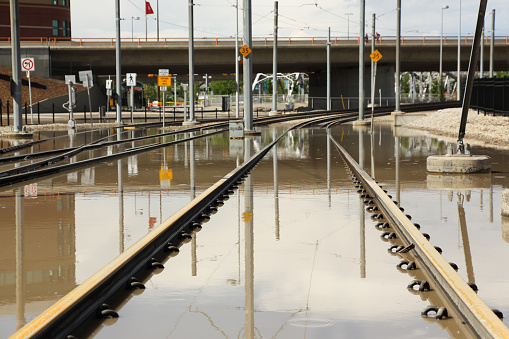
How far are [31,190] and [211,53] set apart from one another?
245 ft

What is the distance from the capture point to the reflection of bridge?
85.4 meters

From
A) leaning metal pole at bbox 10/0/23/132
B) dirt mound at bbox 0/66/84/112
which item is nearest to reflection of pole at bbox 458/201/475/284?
leaning metal pole at bbox 10/0/23/132

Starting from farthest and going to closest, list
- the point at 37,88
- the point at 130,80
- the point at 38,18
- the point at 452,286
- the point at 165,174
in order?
the point at 38,18
the point at 37,88
the point at 130,80
the point at 165,174
the point at 452,286

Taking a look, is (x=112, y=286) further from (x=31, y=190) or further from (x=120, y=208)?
(x=31, y=190)

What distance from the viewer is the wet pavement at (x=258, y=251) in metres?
5.95

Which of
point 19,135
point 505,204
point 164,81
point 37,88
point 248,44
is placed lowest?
point 505,204

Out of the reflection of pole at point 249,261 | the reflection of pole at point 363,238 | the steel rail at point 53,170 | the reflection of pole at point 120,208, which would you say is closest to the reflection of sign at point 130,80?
the steel rail at point 53,170

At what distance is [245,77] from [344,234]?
25.1 metres

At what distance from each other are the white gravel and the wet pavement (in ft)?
43.8

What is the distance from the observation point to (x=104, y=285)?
22.0 feet

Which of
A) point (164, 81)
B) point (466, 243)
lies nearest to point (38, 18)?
point (164, 81)

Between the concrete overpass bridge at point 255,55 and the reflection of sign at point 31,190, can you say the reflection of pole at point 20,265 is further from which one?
the concrete overpass bridge at point 255,55

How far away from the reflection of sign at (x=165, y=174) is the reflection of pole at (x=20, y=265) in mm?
4064

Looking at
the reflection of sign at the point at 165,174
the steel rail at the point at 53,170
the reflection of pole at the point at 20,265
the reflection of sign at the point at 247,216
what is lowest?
the reflection of pole at the point at 20,265
